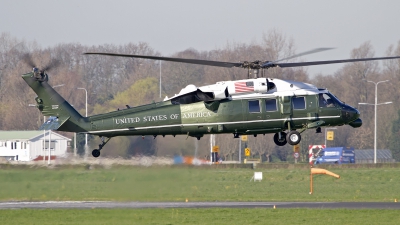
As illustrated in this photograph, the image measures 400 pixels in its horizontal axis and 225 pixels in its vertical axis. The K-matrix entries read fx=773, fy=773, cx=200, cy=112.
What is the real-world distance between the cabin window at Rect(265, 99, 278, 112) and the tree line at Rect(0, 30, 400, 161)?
41.8 metres

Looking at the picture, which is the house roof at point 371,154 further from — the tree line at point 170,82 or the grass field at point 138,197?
the grass field at point 138,197

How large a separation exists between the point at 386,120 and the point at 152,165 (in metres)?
71.6

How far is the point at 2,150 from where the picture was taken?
71.9m

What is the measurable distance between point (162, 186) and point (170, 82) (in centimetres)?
5975

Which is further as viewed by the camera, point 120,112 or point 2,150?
point 2,150

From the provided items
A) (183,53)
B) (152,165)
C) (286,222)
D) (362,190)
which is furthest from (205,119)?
(183,53)

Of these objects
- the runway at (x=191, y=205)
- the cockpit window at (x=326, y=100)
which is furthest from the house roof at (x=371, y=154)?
the cockpit window at (x=326, y=100)

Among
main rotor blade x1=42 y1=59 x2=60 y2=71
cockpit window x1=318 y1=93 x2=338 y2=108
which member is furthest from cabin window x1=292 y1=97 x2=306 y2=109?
main rotor blade x1=42 y1=59 x2=60 y2=71

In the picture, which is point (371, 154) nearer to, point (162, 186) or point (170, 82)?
point (170, 82)

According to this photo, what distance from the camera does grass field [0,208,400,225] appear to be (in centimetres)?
2906

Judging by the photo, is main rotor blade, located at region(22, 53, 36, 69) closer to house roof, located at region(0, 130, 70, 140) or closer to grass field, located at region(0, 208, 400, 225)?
grass field, located at region(0, 208, 400, 225)

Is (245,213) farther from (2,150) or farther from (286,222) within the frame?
(2,150)

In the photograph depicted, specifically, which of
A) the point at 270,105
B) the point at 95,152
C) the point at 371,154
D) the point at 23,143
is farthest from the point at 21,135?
the point at 270,105

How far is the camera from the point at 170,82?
91875 millimetres
